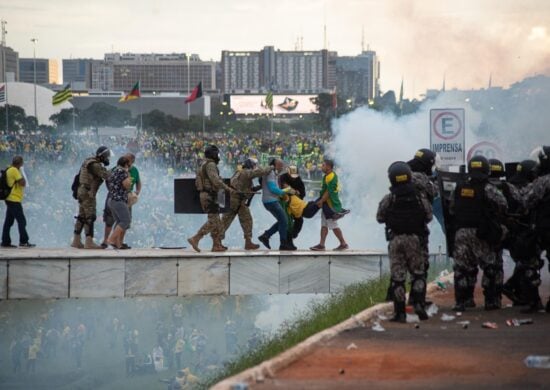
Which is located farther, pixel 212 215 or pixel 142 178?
pixel 142 178

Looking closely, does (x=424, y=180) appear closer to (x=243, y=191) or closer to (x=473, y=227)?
(x=473, y=227)

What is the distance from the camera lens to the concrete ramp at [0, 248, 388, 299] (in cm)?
2147

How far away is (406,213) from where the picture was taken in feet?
48.7

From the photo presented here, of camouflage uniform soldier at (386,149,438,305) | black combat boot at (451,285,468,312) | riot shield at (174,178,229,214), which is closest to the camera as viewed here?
camouflage uniform soldier at (386,149,438,305)

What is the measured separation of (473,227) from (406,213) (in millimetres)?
1132

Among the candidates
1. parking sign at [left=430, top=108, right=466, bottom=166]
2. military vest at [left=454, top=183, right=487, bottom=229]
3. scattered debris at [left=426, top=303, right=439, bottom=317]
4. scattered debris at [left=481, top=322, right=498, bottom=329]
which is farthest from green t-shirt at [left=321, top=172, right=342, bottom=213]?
scattered debris at [left=481, top=322, right=498, bottom=329]

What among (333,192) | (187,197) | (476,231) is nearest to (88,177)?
(187,197)

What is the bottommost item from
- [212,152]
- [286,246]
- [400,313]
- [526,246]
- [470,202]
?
[400,313]

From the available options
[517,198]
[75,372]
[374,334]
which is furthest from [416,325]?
[75,372]

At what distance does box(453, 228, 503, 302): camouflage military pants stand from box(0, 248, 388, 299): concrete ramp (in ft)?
20.2

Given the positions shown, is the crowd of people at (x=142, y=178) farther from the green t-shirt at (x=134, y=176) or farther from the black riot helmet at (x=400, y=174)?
the black riot helmet at (x=400, y=174)

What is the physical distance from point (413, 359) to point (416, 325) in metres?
2.34

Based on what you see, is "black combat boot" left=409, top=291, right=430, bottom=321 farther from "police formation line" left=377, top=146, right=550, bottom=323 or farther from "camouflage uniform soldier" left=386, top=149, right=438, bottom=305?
"camouflage uniform soldier" left=386, top=149, right=438, bottom=305

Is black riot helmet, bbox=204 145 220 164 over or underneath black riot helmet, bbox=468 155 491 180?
over
